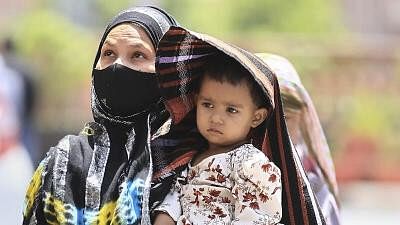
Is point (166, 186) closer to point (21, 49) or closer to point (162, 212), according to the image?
point (162, 212)

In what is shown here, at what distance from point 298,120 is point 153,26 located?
911 mm

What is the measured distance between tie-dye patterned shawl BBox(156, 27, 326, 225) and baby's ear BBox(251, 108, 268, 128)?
2 centimetres

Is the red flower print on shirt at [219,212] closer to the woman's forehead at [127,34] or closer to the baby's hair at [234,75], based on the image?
the baby's hair at [234,75]

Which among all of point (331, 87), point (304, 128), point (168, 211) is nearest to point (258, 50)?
point (331, 87)

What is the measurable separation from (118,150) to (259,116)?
413 millimetres

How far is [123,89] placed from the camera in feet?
9.69

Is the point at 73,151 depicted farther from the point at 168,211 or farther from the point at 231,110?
the point at 231,110

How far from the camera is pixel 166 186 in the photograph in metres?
2.84

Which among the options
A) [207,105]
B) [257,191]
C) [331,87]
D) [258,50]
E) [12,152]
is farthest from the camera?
[331,87]

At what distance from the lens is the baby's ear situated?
2.81 meters

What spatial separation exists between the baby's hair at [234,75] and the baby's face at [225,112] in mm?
11

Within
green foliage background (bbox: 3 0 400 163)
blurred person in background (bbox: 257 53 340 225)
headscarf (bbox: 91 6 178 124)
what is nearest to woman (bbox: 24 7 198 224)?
headscarf (bbox: 91 6 178 124)

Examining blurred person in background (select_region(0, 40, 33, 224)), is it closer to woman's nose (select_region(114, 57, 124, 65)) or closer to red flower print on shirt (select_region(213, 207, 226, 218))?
woman's nose (select_region(114, 57, 124, 65))

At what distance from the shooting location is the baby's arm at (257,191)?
2686 millimetres
